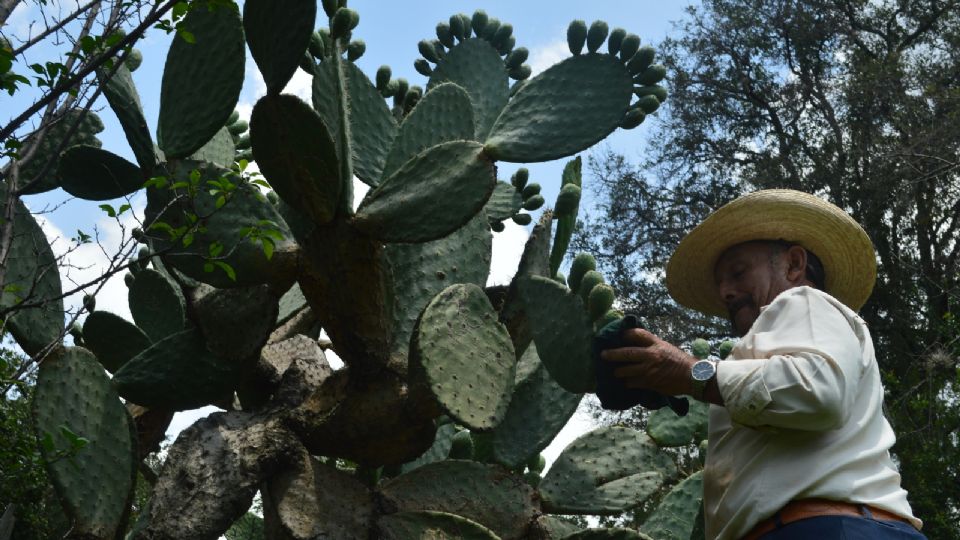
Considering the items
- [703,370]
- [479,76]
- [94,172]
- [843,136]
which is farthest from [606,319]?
[843,136]

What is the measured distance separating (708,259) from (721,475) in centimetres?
68

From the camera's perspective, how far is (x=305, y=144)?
2.40 metres

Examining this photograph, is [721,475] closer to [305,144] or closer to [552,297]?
[552,297]

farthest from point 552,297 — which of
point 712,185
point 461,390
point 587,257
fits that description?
point 712,185

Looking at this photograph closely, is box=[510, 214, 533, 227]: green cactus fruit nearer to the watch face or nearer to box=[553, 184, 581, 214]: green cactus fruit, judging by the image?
box=[553, 184, 581, 214]: green cactus fruit

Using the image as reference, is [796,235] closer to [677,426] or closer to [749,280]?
[749,280]

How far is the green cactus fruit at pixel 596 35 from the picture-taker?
3012 mm

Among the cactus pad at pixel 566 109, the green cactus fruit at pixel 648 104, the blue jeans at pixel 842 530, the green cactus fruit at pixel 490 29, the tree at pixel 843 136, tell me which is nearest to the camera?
the blue jeans at pixel 842 530

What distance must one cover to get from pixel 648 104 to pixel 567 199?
35 cm

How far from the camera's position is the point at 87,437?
2758mm

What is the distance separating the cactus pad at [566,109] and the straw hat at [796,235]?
45cm

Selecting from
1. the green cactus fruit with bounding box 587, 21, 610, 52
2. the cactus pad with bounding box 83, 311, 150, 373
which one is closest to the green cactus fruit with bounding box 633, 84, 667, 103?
the green cactus fruit with bounding box 587, 21, 610, 52

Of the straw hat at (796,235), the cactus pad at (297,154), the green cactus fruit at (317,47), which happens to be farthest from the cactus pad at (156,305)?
the straw hat at (796,235)

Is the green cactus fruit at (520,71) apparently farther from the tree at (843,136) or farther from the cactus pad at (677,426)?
the tree at (843,136)
